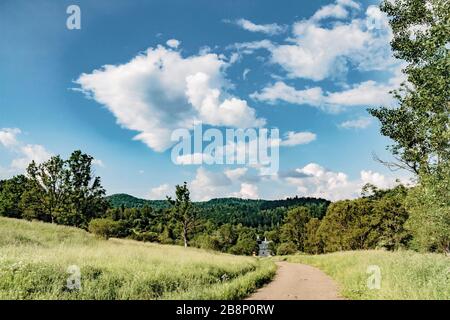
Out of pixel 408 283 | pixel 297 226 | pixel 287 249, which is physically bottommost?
pixel 287 249

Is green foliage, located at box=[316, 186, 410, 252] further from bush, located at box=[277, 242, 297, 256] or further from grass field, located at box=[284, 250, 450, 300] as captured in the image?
grass field, located at box=[284, 250, 450, 300]

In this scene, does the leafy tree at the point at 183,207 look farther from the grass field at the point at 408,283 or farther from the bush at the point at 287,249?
the grass field at the point at 408,283

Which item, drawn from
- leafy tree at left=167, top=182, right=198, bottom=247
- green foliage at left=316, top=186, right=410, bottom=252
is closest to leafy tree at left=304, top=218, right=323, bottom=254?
green foliage at left=316, top=186, right=410, bottom=252

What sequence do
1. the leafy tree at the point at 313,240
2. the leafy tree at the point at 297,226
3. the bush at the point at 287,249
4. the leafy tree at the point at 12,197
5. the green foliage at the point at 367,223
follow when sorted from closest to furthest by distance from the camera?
the green foliage at the point at 367,223 → the leafy tree at the point at 12,197 → the leafy tree at the point at 313,240 → the bush at the point at 287,249 → the leafy tree at the point at 297,226

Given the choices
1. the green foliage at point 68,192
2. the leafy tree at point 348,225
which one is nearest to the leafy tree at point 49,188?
the green foliage at point 68,192

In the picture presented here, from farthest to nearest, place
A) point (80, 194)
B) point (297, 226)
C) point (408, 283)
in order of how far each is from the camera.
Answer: point (297, 226)
point (80, 194)
point (408, 283)

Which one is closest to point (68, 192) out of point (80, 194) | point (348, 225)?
point (80, 194)

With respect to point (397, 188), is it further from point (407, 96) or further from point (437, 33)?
point (437, 33)

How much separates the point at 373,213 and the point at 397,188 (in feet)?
83.1

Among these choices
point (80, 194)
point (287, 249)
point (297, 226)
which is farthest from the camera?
point (297, 226)

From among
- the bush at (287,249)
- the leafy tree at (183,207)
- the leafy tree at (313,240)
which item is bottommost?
the bush at (287,249)

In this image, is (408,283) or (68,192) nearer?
(408,283)

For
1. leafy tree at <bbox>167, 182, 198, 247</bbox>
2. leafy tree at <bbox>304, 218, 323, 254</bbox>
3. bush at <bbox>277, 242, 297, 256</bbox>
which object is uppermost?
leafy tree at <bbox>167, 182, 198, 247</bbox>

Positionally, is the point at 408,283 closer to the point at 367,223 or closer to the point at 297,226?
the point at 367,223
